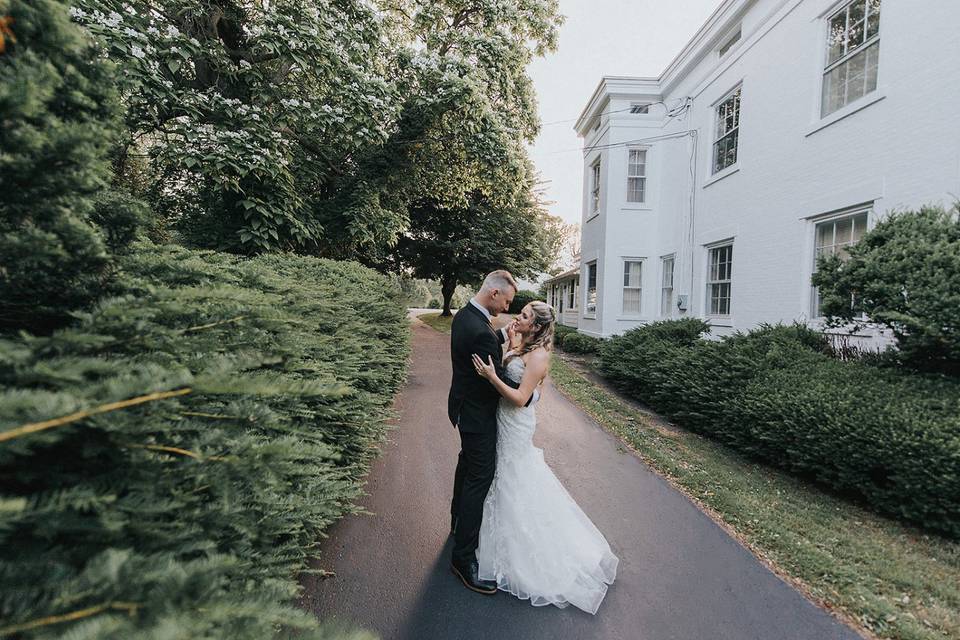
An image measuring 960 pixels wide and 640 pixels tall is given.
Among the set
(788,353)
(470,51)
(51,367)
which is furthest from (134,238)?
(470,51)

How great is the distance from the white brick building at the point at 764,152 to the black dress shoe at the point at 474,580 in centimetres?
733

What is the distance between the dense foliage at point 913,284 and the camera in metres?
4.12

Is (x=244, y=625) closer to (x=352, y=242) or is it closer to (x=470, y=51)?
(x=352, y=242)

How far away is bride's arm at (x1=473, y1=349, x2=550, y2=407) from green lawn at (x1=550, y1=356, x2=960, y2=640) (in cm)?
234

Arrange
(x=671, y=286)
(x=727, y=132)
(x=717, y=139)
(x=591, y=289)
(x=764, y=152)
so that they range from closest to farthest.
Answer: (x=764, y=152), (x=727, y=132), (x=717, y=139), (x=671, y=286), (x=591, y=289)

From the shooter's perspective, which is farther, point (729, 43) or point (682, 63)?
point (682, 63)

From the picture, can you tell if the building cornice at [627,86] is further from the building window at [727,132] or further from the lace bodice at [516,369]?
the lace bodice at [516,369]

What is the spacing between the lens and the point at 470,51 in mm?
9227

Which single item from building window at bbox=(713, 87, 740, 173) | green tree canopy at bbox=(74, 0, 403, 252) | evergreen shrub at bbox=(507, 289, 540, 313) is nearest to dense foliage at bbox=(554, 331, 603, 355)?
building window at bbox=(713, 87, 740, 173)

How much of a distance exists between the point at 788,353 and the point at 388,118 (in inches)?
300

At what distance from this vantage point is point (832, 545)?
3377mm

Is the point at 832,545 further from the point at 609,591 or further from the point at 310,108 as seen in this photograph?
the point at 310,108

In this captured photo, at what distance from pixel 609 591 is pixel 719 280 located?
31.6 ft

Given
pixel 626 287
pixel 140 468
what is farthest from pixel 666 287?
pixel 140 468
